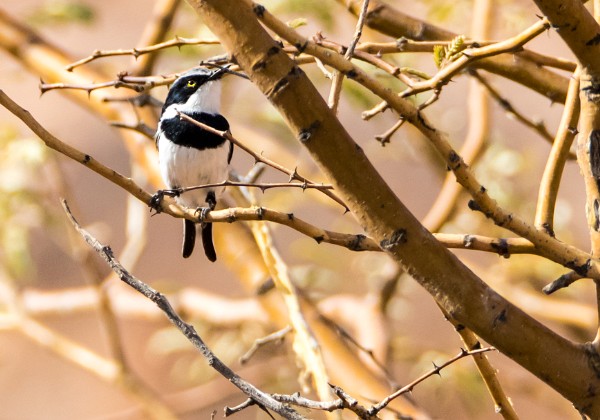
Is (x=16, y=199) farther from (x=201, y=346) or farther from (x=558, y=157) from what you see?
(x=558, y=157)

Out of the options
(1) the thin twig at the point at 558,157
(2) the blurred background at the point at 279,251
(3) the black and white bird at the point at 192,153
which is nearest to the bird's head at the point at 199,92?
(3) the black and white bird at the point at 192,153

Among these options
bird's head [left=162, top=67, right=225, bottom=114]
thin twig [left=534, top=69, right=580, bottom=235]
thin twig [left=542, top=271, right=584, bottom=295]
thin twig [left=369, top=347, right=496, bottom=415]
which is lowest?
thin twig [left=369, top=347, right=496, bottom=415]

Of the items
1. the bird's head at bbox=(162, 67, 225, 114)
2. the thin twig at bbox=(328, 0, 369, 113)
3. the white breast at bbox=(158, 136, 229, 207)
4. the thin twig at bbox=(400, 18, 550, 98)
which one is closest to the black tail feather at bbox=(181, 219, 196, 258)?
the white breast at bbox=(158, 136, 229, 207)

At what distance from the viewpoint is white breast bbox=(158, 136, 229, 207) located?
320 centimetres

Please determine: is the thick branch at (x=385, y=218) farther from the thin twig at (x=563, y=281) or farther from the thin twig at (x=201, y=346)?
the thin twig at (x=201, y=346)

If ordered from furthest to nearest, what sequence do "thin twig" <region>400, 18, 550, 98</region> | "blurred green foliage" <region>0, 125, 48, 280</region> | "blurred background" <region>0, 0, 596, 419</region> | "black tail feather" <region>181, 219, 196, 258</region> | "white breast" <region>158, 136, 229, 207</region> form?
"blurred green foliage" <region>0, 125, 48, 280</region>
"blurred background" <region>0, 0, 596, 419</region>
"black tail feather" <region>181, 219, 196, 258</region>
"white breast" <region>158, 136, 229, 207</region>
"thin twig" <region>400, 18, 550, 98</region>

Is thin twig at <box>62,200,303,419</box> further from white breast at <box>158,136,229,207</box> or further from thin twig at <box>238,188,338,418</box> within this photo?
white breast at <box>158,136,229,207</box>

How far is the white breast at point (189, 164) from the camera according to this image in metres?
3.20

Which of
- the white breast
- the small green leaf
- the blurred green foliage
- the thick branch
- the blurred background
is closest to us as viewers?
Answer: the thick branch

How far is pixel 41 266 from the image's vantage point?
323 inches

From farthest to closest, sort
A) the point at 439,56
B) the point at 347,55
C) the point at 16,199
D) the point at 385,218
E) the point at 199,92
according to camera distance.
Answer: the point at 16,199
the point at 199,92
the point at 439,56
the point at 347,55
the point at 385,218

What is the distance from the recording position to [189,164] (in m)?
3.21

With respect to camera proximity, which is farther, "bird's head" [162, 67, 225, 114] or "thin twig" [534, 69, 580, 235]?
"bird's head" [162, 67, 225, 114]

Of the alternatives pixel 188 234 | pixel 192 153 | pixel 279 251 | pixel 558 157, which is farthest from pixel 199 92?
pixel 558 157
